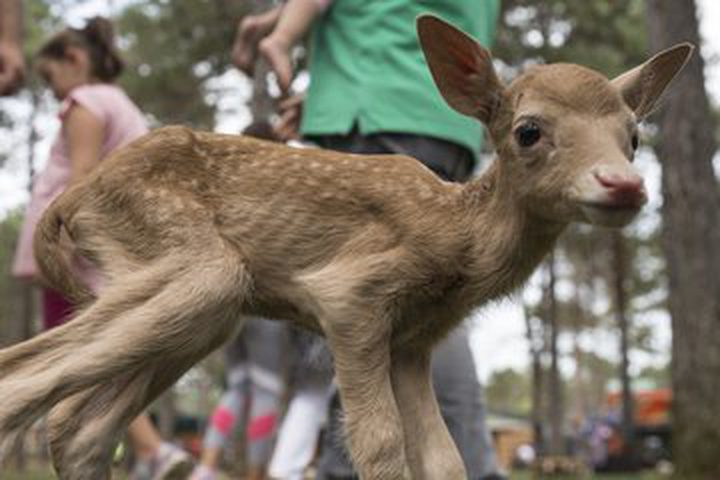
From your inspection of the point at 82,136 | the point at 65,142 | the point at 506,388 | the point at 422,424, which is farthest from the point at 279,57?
the point at 506,388

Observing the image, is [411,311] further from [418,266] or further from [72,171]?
[72,171]

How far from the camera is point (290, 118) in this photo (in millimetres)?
4168

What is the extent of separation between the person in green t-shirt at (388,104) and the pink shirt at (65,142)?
107 centimetres

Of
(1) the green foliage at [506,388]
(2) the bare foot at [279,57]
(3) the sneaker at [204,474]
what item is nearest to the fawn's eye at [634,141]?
(2) the bare foot at [279,57]

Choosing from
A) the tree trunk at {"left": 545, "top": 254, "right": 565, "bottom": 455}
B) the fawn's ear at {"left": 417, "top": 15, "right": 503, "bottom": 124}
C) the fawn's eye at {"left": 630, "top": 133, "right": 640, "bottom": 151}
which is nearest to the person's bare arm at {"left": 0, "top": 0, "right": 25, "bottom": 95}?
the fawn's ear at {"left": 417, "top": 15, "right": 503, "bottom": 124}

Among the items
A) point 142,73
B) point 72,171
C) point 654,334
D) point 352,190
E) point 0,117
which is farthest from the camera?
point 654,334

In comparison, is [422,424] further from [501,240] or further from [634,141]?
[634,141]

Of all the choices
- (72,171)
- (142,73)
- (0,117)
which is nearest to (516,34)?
(142,73)

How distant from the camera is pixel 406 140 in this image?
3758 mm

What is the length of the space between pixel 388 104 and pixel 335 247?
1015mm

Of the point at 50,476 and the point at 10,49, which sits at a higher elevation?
the point at 10,49

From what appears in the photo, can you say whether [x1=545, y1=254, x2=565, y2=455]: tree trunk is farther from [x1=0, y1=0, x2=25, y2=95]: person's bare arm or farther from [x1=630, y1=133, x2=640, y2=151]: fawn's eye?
[x1=630, y1=133, x2=640, y2=151]: fawn's eye

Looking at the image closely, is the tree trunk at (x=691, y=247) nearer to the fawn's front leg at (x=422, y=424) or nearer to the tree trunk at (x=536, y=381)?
Answer: the fawn's front leg at (x=422, y=424)

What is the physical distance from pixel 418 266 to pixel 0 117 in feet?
68.2
